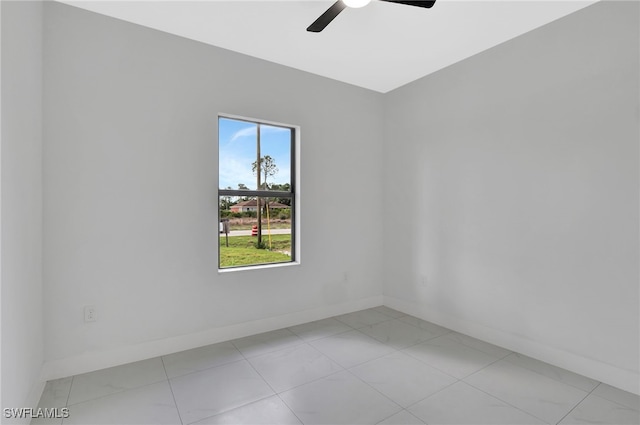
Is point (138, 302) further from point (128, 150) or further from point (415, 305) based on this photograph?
point (415, 305)

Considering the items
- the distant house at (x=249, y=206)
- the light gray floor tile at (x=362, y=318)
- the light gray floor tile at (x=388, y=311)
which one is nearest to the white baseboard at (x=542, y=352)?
Result: the light gray floor tile at (x=388, y=311)

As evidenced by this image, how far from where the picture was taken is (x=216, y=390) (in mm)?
2160

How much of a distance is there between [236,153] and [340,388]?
234 centimetres

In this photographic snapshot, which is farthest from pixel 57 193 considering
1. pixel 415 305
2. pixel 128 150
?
pixel 415 305

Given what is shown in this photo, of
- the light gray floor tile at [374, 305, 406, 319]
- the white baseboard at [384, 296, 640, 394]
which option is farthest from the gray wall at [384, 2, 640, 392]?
the light gray floor tile at [374, 305, 406, 319]

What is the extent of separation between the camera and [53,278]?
2.27 metres

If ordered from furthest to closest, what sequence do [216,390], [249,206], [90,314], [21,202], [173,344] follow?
1. [249,206]
2. [173,344]
3. [90,314]
4. [216,390]
5. [21,202]

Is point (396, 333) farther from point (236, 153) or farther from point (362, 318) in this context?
point (236, 153)

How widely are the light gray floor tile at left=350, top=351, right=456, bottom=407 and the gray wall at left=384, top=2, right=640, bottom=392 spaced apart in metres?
0.94

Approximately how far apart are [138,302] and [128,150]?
1.24 m

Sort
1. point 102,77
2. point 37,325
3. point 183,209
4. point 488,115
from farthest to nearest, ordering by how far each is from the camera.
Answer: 1. point 488,115
2. point 183,209
3. point 102,77
4. point 37,325

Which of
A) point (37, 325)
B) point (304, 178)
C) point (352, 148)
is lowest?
point (37, 325)

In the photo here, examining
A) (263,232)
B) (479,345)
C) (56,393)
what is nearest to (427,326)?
(479,345)

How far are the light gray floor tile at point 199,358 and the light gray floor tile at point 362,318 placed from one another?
4.20 ft
